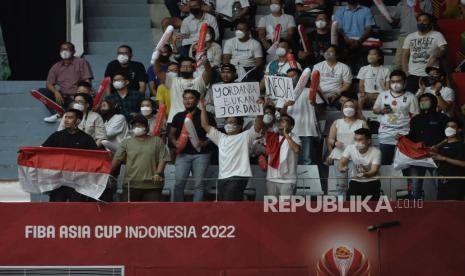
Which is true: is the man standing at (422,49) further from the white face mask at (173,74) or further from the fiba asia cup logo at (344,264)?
the fiba asia cup logo at (344,264)

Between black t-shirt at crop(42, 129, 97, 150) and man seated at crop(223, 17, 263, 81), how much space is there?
437 cm

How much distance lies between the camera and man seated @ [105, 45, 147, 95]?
29.6 m

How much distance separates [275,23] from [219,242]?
6237mm

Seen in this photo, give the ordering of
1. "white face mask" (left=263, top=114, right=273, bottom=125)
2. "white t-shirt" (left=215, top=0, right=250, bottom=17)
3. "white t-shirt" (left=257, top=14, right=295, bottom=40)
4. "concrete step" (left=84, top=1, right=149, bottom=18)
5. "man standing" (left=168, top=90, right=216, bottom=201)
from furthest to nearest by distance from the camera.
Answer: "concrete step" (left=84, top=1, right=149, bottom=18) < "white t-shirt" (left=215, top=0, right=250, bottom=17) < "white t-shirt" (left=257, top=14, right=295, bottom=40) < "white face mask" (left=263, top=114, right=273, bottom=125) < "man standing" (left=168, top=90, right=216, bottom=201)

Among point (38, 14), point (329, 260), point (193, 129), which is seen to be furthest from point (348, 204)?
point (38, 14)

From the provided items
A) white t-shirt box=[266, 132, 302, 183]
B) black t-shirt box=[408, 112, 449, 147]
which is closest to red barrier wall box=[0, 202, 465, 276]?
white t-shirt box=[266, 132, 302, 183]

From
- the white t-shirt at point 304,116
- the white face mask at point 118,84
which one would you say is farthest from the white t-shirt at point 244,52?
the white face mask at point 118,84

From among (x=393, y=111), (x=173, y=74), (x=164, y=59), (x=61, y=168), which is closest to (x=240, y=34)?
(x=164, y=59)

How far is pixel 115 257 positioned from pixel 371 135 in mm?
4681

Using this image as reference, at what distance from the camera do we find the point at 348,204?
26016 millimetres

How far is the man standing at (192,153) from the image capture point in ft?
85.7

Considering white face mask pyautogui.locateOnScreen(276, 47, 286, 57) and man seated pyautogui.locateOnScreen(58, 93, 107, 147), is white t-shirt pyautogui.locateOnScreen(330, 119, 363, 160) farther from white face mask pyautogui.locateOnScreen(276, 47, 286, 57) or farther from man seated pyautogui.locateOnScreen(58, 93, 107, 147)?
man seated pyautogui.locateOnScreen(58, 93, 107, 147)

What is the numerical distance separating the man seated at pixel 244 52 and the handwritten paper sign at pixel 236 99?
102 inches

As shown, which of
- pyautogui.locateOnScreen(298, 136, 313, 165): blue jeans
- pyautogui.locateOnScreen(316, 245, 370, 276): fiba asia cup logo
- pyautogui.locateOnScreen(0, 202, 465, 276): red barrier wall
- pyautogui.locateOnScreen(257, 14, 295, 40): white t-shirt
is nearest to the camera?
pyautogui.locateOnScreen(316, 245, 370, 276): fiba asia cup logo
